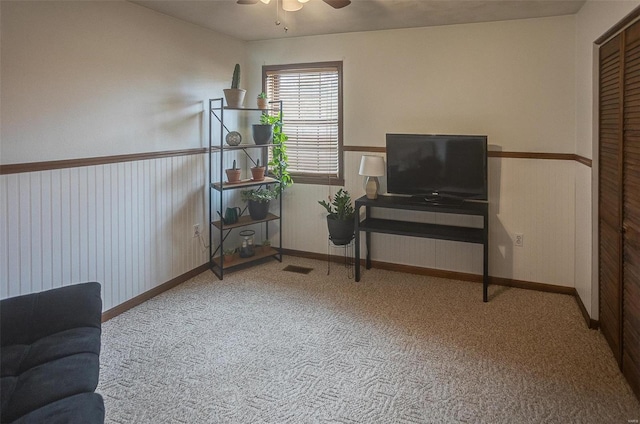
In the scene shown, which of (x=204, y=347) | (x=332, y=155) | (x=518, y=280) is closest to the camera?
(x=204, y=347)

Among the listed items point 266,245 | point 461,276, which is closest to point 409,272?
point 461,276

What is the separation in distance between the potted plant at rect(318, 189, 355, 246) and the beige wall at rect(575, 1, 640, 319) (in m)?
1.96

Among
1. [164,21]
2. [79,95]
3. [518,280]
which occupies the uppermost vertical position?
[164,21]

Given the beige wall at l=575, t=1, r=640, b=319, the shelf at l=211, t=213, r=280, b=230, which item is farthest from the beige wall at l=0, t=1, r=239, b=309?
the beige wall at l=575, t=1, r=640, b=319

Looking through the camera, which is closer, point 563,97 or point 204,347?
point 204,347

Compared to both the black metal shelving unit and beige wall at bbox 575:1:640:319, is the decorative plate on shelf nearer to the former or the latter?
the black metal shelving unit

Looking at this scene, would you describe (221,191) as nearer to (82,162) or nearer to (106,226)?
(106,226)

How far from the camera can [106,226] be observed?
10.6 feet

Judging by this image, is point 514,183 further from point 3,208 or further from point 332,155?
point 3,208

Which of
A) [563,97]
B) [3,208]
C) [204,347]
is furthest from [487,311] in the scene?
[3,208]

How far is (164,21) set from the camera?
11.9 ft

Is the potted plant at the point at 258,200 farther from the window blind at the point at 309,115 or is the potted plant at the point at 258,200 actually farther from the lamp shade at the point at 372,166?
the lamp shade at the point at 372,166

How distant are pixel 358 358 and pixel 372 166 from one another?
1.89m

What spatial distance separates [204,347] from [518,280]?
2823 millimetres
